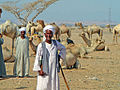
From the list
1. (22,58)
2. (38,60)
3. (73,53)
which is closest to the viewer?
(38,60)

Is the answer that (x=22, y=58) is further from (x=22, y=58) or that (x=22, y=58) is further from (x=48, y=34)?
(x=48, y=34)

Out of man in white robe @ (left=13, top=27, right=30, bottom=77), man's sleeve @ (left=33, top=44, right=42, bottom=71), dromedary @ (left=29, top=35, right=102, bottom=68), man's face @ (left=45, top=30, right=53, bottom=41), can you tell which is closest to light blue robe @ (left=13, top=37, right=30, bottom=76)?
man in white robe @ (left=13, top=27, right=30, bottom=77)

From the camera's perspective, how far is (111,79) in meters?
9.26

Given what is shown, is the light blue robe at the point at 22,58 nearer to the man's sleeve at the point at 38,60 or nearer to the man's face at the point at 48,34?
the man's face at the point at 48,34

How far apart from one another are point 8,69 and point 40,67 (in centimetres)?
583

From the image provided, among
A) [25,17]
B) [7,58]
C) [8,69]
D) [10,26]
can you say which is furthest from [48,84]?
[25,17]

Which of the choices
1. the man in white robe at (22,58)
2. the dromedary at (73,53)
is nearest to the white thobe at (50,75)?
the man in white robe at (22,58)

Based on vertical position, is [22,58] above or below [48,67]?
below

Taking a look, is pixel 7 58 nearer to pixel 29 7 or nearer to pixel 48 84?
pixel 48 84

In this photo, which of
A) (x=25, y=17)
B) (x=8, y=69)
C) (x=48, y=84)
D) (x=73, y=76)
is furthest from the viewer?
(x=25, y=17)

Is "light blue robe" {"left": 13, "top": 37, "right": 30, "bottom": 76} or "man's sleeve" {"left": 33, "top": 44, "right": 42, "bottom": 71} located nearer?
"man's sleeve" {"left": 33, "top": 44, "right": 42, "bottom": 71}

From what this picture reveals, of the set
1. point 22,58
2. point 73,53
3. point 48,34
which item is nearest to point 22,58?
point 22,58

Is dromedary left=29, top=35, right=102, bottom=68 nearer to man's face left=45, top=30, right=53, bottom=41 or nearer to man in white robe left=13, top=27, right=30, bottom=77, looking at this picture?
man in white robe left=13, top=27, right=30, bottom=77

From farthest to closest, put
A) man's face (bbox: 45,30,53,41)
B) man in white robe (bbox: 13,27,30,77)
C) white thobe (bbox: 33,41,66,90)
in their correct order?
1. man in white robe (bbox: 13,27,30,77)
2. man's face (bbox: 45,30,53,41)
3. white thobe (bbox: 33,41,66,90)
